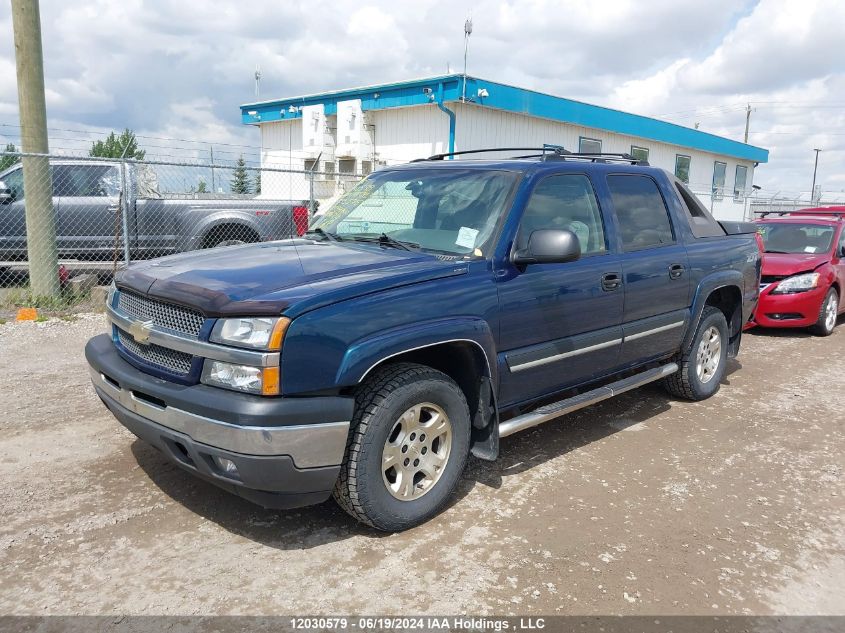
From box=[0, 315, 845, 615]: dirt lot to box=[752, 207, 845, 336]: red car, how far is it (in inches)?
153

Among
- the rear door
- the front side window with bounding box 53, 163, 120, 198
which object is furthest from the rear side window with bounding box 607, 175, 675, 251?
the front side window with bounding box 53, 163, 120, 198

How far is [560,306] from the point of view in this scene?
13.1 ft

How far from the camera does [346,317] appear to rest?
117 inches

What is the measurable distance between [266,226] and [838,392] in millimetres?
7444

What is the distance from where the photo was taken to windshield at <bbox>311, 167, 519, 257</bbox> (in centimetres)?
383

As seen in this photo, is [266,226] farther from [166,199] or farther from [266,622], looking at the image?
[266,622]

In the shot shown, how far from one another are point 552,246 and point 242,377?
1.75 meters

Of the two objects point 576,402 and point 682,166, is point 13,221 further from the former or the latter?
point 682,166

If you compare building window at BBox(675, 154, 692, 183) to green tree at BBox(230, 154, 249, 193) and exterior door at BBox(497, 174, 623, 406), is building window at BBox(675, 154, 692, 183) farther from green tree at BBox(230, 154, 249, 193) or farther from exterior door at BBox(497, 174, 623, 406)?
exterior door at BBox(497, 174, 623, 406)

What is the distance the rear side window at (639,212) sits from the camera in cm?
462

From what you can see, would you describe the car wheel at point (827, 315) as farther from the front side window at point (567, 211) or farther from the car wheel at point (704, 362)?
the front side window at point (567, 211)

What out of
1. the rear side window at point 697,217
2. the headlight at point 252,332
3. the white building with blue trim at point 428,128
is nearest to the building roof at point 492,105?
the white building with blue trim at point 428,128

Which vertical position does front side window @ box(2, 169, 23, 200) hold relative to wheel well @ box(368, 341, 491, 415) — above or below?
above

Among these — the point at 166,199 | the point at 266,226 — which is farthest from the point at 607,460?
the point at 166,199
